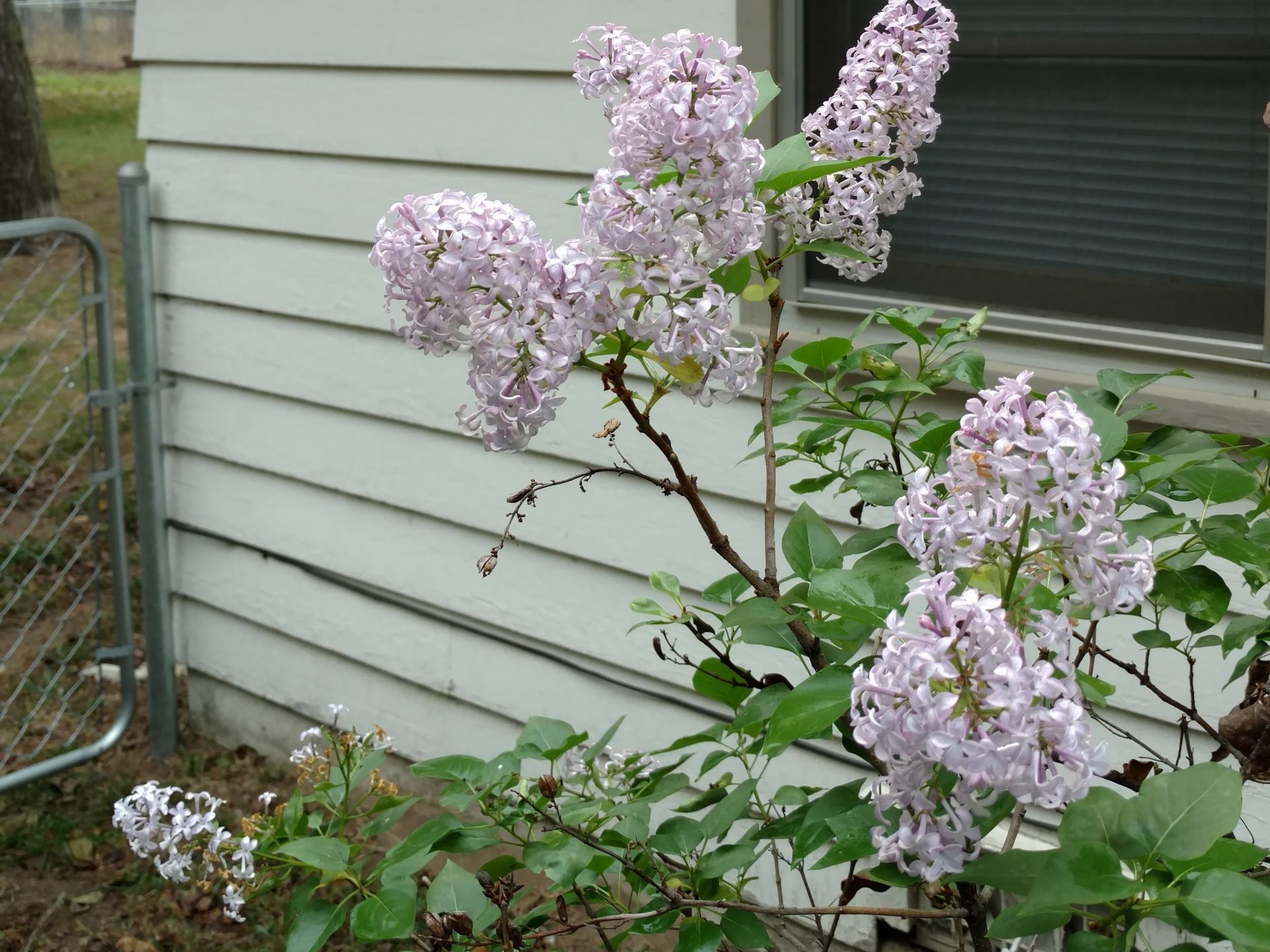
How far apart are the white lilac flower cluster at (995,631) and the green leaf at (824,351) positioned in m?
0.46

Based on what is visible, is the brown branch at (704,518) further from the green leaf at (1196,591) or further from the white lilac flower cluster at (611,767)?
the white lilac flower cluster at (611,767)

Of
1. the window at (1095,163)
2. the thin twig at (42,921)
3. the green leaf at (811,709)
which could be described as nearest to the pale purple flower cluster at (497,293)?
the green leaf at (811,709)

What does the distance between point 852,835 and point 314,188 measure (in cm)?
276

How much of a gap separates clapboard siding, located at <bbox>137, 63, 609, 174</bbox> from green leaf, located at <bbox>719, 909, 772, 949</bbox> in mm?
1775

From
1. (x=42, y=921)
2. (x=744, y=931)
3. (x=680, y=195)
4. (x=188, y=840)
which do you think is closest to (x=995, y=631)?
(x=680, y=195)

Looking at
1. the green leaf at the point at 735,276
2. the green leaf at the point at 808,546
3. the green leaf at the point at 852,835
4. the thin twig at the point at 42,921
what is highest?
the green leaf at the point at 735,276

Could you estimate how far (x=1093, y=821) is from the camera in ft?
2.95

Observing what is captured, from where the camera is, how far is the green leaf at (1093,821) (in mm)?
A: 883

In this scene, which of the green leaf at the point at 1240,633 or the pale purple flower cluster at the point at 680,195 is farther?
the green leaf at the point at 1240,633

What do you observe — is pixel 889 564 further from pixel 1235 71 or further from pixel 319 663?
pixel 319 663

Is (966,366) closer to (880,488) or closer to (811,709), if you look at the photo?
(880,488)

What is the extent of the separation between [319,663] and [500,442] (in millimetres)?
2882

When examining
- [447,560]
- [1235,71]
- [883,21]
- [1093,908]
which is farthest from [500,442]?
[447,560]

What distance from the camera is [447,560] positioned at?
3.40 meters
